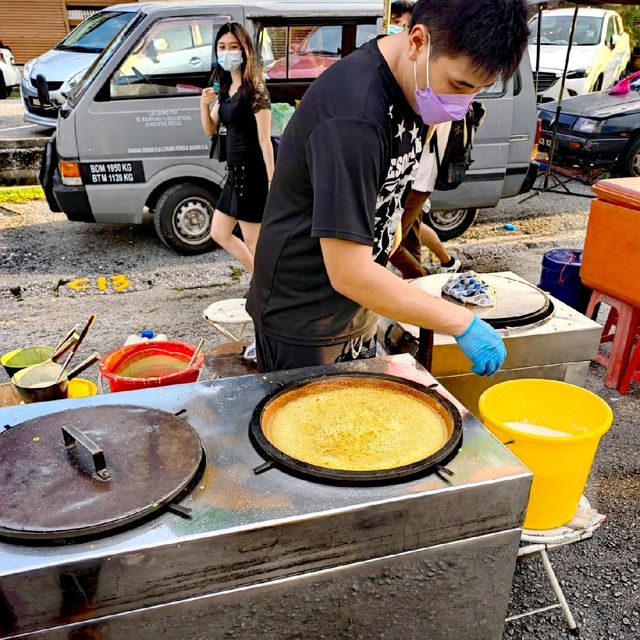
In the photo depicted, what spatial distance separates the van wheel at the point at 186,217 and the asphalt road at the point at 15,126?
4.30m

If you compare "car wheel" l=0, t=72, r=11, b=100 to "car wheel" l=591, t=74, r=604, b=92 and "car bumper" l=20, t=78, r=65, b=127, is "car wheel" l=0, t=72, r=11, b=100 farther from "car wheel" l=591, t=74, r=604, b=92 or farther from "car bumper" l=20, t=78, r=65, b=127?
"car wheel" l=591, t=74, r=604, b=92

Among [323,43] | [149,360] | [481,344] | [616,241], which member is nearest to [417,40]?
[481,344]

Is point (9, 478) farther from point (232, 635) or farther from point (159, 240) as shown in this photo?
point (159, 240)

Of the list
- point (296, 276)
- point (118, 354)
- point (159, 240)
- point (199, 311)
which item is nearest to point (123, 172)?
point (159, 240)

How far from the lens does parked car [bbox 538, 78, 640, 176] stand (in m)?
8.16

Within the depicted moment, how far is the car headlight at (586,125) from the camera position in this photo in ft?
26.9

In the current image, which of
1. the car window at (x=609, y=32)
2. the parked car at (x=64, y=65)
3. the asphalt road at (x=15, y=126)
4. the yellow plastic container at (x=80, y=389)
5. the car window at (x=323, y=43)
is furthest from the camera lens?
the car window at (x=609, y=32)

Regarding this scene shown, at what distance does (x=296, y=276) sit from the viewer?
181 centimetres

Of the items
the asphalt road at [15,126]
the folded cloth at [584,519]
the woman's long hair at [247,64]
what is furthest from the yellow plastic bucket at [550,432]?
the asphalt road at [15,126]

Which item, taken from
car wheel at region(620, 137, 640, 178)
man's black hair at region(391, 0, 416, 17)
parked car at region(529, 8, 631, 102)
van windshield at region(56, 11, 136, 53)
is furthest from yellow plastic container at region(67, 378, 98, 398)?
parked car at region(529, 8, 631, 102)

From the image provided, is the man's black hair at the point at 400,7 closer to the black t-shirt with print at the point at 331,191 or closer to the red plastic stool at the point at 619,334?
the red plastic stool at the point at 619,334

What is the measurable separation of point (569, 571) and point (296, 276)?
1.78 meters

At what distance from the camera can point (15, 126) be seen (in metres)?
9.64

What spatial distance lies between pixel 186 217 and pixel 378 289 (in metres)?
4.47
